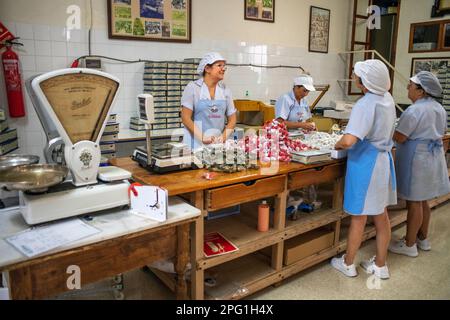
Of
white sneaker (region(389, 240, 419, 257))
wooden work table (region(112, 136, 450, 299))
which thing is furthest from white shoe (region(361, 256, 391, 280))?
white sneaker (region(389, 240, 419, 257))

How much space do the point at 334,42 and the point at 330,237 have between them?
4252 millimetres

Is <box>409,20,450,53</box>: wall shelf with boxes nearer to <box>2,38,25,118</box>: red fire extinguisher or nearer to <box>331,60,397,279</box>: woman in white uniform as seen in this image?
<box>331,60,397,279</box>: woman in white uniform

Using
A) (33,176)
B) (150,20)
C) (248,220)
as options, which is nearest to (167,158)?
(33,176)

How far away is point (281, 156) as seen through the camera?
8.24ft

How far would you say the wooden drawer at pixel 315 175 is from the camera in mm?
2436

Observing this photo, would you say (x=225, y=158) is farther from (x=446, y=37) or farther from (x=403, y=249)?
(x=446, y=37)

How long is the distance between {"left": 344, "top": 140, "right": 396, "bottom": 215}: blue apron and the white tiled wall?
2455 millimetres

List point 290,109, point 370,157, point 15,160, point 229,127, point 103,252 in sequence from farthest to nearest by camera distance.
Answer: point 290,109
point 229,127
point 370,157
point 15,160
point 103,252

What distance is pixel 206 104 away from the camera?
9.78 feet

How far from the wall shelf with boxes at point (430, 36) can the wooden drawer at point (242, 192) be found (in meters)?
5.08

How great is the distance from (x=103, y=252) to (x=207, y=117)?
1.75 meters

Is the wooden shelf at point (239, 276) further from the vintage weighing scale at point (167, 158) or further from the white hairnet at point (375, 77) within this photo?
the white hairnet at point (375, 77)
